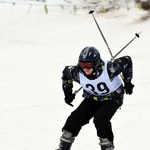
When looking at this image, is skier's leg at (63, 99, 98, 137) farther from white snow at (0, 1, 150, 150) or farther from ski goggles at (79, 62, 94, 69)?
white snow at (0, 1, 150, 150)

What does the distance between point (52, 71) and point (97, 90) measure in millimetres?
7827

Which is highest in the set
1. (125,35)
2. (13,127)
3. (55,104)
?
(125,35)

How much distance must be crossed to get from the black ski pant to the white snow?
4.51ft

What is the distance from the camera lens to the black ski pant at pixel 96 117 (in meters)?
5.35

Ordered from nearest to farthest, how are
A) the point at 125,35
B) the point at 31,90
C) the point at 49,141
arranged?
the point at 49,141 < the point at 31,90 < the point at 125,35

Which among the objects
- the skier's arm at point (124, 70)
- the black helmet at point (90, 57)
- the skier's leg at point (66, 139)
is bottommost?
the skier's leg at point (66, 139)

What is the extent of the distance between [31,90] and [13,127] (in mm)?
3155

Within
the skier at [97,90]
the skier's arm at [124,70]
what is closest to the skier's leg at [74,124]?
the skier at [97,90]

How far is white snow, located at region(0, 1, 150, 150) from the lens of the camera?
7.59 m

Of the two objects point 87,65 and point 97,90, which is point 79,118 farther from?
point 87,65

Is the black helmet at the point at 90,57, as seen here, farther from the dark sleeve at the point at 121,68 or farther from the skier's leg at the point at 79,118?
the skier's leg at the point at 79,118

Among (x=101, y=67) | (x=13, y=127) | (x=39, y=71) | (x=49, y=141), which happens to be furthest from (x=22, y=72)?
(x=101, y=67)

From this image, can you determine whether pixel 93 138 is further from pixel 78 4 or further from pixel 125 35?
pixel 78 4

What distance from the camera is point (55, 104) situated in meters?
9.90
